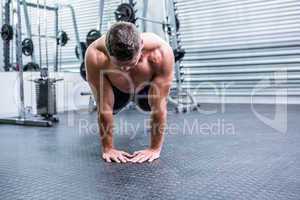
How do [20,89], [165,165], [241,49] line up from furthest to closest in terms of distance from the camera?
[241,49]
[20,89]
[165,165]

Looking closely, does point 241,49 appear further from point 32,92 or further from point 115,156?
point 115,156

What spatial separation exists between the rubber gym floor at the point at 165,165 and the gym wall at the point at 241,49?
1.38 metres

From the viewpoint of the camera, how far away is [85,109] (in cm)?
466

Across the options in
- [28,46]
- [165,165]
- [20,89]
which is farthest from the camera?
[28,46]

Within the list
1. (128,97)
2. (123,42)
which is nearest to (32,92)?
(128,97)

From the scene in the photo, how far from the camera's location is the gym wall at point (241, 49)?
4125 millimetres

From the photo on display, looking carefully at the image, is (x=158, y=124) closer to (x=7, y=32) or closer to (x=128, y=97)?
(x=128, y=97)

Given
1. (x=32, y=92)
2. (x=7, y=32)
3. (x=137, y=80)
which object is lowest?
(x=32, y=92)

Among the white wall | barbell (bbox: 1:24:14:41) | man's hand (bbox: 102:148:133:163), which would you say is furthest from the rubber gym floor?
barbell (bbox: 1:24:14:41)

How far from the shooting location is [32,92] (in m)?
4.27

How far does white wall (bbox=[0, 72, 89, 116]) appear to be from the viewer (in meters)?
3.95

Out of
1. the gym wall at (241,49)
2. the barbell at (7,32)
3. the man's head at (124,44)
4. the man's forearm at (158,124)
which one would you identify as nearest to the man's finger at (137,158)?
the man's forearm at (158,124)

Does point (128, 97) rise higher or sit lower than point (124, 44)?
lower

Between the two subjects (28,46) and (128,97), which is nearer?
(128,97)
